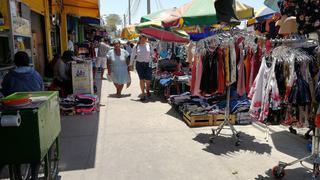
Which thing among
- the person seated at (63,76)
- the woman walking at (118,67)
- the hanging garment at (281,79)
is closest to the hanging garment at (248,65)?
the hanging garment at (281,79)

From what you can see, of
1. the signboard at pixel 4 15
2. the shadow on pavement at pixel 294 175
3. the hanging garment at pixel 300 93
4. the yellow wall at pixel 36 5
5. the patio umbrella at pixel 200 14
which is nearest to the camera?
the hanging garment at pixel 300 93

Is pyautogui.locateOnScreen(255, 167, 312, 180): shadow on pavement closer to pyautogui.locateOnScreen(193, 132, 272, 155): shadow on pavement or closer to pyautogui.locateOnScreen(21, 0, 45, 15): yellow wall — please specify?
pyautogui.locateOnScreen(193, 132, 272, 155): shadow on pavement

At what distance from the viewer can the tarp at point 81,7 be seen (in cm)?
1024

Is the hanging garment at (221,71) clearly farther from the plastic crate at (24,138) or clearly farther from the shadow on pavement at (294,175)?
the plastic crate at (24,138)

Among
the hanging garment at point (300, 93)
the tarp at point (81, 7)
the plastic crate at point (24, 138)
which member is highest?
the tarp at point (81, 7)

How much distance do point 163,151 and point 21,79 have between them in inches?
87.7

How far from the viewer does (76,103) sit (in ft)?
24.3

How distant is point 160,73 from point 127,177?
20.8ft

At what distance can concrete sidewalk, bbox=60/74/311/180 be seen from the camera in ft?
13.6

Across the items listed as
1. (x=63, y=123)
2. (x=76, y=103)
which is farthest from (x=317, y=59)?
(x=76, y=103)

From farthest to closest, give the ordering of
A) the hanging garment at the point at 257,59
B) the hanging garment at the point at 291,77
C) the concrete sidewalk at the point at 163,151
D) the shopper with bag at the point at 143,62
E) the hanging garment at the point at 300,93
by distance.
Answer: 1. the shopper with bag at the point at 143,62
2. the hanging garment at the point at 257,59
3. the concrete sidewalk at the point at 163,151
4. the hanging garment at the point at 291,77
5. the hanging garment at the point at 300,93

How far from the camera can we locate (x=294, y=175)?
13.3 ft

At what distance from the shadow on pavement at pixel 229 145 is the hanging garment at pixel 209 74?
0.83 m

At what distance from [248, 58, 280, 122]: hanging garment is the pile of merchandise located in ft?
14.1
